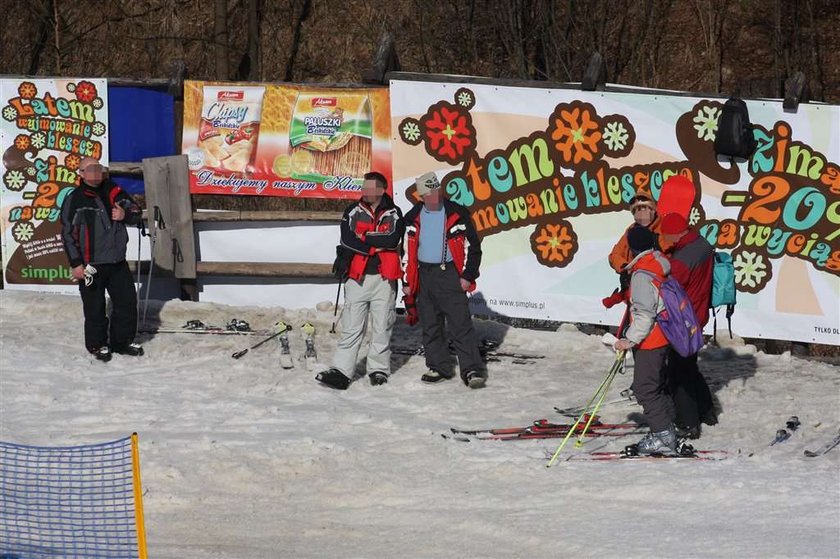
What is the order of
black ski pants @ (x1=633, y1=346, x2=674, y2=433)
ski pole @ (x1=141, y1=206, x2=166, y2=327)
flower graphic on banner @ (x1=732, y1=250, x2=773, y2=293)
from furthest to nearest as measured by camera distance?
1. ski pole @ (x1=141, y1=206, x2=166, y2=327)
2. flower graphic on banner @ (x1=732, y1=250, x2=773, y2=293)
3. black ski pants @ (x1=633, y1=346, x2=674, y2=433)

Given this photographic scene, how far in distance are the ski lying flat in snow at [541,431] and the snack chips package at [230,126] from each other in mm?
4456

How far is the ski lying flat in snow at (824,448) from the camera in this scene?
8516 millimetres

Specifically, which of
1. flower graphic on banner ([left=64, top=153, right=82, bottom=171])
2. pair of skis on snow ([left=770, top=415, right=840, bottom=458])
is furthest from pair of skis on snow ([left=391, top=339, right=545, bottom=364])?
flower graphic on banner ([left=64, top=153, right=82, bottom=171])

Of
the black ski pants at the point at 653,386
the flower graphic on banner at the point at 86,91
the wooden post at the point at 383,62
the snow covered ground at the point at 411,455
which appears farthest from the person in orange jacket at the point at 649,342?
the flower graphic on banner at the point at 86,91

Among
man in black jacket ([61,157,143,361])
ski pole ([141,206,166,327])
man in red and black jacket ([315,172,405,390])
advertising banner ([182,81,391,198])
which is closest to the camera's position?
man in red and black jacket ([315,172,405,390])

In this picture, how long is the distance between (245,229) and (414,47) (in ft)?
40.9

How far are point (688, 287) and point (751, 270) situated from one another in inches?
112

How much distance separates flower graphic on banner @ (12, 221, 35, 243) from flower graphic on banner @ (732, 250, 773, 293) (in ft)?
23.0

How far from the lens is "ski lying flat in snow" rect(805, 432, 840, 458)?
852 cm

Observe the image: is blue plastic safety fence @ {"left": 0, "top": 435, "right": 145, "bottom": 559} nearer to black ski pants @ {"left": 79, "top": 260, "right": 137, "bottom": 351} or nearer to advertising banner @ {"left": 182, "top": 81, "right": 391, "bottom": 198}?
black ski pants @ {"left": 79, "top": 260, "right": 137, "bottom": 351}

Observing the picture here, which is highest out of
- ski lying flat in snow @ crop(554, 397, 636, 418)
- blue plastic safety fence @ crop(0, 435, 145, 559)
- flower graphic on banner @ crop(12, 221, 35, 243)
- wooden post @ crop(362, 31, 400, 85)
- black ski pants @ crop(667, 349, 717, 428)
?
wooden post @ crop(362, 31, 400, 85)

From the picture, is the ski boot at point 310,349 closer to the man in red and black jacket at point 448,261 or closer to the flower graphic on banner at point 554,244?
the man in red and black jacket at point 448,261

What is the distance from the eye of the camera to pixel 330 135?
491 inches

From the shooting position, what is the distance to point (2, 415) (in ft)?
31.7
